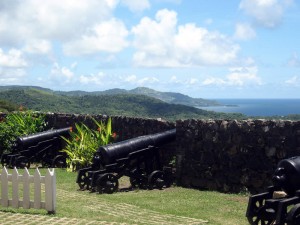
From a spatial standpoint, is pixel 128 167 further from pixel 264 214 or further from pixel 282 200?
pixel 282 200

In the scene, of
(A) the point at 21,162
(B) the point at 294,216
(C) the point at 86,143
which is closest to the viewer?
(B) the point at 294,216

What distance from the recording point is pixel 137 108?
47.9 meters

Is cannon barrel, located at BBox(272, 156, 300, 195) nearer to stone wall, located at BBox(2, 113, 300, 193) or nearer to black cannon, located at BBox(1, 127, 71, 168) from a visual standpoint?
stone wall, located at BBox(2, 113, 300, 193)

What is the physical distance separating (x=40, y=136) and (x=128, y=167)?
5.13 meters

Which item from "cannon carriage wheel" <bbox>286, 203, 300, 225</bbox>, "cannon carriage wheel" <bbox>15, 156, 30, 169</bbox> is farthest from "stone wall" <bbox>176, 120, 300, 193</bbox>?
"cannon carriage wheel" <bbox>15, 156, 30, 169</bbox>

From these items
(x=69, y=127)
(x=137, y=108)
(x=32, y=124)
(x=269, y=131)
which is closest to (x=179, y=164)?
(x=269, y=131)

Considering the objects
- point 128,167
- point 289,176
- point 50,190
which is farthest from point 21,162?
point 289,176

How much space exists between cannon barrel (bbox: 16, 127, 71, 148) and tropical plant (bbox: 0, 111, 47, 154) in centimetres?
141

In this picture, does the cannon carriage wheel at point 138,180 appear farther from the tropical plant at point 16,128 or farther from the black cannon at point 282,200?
the tropical plant at point 16,128

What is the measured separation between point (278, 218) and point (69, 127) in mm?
10851

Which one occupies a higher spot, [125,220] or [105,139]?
[105,139]

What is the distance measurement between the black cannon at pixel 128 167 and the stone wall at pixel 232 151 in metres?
0.50

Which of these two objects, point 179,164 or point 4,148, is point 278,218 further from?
point 4,148

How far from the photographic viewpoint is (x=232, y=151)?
1098cm
